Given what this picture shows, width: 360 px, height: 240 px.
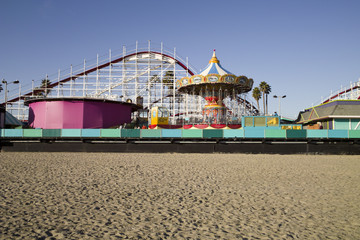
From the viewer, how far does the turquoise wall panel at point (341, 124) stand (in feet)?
88.9

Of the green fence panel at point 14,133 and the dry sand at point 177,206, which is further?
the green fence panel at point 14,133

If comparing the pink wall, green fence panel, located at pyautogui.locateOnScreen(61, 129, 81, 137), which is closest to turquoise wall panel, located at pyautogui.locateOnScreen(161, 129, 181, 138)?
green fence panel, located at pyautogui.locateOnScreen(61, 129, 81, 137)

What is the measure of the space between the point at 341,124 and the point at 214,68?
52.0 ft

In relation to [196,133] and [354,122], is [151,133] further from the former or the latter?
[354,122]

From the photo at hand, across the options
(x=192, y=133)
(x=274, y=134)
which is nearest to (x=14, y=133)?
(x=192, y=133)

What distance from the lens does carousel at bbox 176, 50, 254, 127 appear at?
31891mm

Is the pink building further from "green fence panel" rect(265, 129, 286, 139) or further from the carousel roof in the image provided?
"green fence panel" rect(265, 129, 286, 139)

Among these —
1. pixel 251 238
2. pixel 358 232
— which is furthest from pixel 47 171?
pixel 358 232

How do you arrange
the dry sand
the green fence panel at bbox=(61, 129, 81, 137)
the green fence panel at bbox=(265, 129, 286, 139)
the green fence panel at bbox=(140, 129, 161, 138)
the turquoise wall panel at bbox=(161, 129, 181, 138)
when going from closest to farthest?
1. the dry sand
2. the green fence panel at bbox=(265, 129, 286, 139)
3. the turquoise wall panel at bbox=(161, 129, 181, 138)
4. the green fence panel at bbox=(140, 129, 161, 138)
5. the green fence panel at bbox=(61, 129, 81, 137)

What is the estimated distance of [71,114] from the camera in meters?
30.3

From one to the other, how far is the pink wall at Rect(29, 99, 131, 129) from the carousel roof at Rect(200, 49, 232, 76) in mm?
13180

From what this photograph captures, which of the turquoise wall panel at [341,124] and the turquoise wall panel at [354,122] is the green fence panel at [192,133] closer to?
the turquoise wall panel at [341,124]

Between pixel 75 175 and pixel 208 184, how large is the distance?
5.49 meters

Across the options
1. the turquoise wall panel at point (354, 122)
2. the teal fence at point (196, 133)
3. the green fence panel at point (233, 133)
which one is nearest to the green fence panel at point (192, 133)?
the teal fence at point (196, 133)
